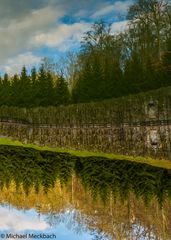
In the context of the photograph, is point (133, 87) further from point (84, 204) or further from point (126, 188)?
point (126, 188)

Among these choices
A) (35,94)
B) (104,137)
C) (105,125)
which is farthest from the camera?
(35,94)

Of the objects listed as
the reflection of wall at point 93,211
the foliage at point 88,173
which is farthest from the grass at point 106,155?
the reflection of wall at point 93,211

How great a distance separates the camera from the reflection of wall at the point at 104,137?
1130 inches

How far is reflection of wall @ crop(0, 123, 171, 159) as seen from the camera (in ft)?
94.2

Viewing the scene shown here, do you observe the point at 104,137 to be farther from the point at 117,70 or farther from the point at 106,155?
the point at 117,70

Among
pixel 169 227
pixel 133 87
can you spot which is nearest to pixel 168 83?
pixel 133 87

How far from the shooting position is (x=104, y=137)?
99.5ft

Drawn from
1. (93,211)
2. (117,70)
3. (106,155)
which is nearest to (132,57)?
(117,70)

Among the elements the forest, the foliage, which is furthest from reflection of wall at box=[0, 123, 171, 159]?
the forest

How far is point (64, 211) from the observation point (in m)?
45.1

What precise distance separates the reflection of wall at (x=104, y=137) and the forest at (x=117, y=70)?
1381cm

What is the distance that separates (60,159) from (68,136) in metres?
1.81

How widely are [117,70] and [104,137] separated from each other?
17560 mm

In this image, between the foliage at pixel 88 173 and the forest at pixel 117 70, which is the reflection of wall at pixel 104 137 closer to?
the foliage at pixel 88 173
